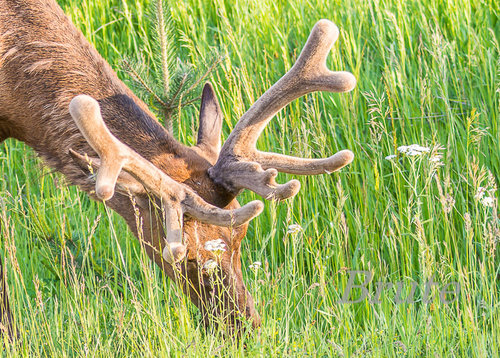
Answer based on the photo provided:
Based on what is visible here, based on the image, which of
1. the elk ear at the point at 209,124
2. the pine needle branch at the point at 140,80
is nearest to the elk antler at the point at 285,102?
the elk ear at the point at 209,124

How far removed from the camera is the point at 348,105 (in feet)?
17.2

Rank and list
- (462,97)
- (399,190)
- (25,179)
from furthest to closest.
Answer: (25,179), (462,97), (399,190)

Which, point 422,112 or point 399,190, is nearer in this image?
point 399,190

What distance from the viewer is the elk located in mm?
3445

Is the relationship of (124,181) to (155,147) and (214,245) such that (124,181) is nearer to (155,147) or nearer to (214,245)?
(155,147)

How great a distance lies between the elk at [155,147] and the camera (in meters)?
3.45

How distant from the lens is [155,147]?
380 cm

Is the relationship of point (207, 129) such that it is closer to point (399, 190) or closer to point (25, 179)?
point (399, 190)

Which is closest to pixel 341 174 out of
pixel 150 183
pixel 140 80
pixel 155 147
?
pixel 140 80

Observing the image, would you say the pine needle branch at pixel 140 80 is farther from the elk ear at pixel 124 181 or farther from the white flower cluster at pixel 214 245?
the white flower cluster at pixel 214 245

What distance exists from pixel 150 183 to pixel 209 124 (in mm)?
757

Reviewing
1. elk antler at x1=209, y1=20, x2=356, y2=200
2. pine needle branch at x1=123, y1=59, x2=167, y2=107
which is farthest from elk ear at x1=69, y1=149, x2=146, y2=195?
pine needle branch at x1=123, y1=59, x2=167, y2=107

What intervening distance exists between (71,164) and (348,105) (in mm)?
2093

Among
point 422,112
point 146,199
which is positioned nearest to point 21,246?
point 146,199
